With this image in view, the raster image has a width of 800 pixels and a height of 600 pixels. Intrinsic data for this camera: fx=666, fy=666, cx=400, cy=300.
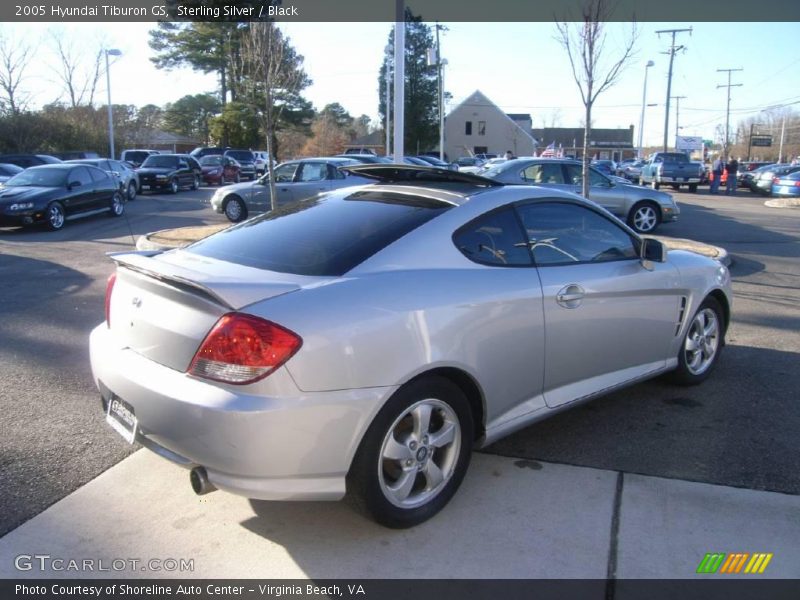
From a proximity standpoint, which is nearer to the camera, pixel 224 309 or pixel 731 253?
pixel 224 309

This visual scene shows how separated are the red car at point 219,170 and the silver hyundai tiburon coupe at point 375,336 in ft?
98.1

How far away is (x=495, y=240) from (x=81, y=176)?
589 inches

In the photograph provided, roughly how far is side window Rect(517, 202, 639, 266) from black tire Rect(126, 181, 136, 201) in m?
20.9

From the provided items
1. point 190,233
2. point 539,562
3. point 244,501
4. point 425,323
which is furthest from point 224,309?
point 190,233

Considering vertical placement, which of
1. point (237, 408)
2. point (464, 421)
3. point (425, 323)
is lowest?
point (464, 421)

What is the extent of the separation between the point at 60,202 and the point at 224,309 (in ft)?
46.3

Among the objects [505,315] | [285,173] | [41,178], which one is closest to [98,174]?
[41,178]

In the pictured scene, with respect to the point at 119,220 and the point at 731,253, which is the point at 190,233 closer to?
the point at 119,220

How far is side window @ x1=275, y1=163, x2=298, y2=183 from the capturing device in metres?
15.1

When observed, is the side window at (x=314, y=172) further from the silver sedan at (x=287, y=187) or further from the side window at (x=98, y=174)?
the side window at (x=98, y=174)

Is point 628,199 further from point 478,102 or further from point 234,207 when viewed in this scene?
point 478,102

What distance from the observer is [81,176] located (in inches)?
627

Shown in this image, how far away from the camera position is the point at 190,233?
41.1 feet

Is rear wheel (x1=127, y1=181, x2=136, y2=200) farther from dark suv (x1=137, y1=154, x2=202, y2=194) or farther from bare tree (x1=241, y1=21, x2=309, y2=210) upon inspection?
bare tree (x1=241, y1=21, x2=309, y2=210)
